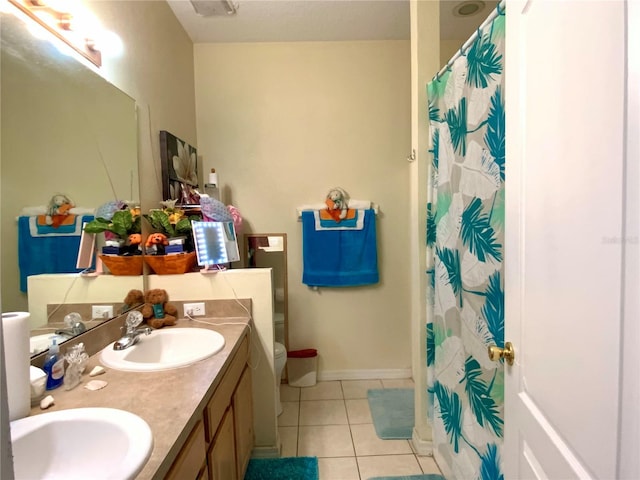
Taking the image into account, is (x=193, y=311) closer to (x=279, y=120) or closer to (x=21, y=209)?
(x=21, y=209)

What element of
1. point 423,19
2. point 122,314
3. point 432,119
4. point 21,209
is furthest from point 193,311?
point 423,19

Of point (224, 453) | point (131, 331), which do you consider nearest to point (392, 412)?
point (224, 453)

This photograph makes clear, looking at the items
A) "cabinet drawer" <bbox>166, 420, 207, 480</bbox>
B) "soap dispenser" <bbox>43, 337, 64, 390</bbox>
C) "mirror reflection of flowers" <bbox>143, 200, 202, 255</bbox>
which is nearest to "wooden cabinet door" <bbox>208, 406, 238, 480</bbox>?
"cabinet drawer" <bbox>166, 420, 207, 480</bbox>

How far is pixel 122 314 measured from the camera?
1637 mm

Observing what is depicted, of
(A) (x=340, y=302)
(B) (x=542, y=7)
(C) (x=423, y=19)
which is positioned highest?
(C) (x=423, y=19)

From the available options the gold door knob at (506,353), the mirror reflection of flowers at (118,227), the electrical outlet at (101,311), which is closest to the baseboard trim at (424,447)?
the gold door knob at (506,353)

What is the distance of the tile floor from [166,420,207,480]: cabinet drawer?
1.03 meters

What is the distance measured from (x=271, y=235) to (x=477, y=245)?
185cm

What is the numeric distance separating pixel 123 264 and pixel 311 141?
1.72 metres

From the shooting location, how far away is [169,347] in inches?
64.2

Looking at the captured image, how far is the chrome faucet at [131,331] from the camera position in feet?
4.65

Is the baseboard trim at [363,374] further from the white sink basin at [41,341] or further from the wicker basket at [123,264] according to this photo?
the white sink basin at [41,341]

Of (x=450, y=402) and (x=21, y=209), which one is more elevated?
(x=21, y=209)

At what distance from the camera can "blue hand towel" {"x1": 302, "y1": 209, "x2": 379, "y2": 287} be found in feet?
8.97
